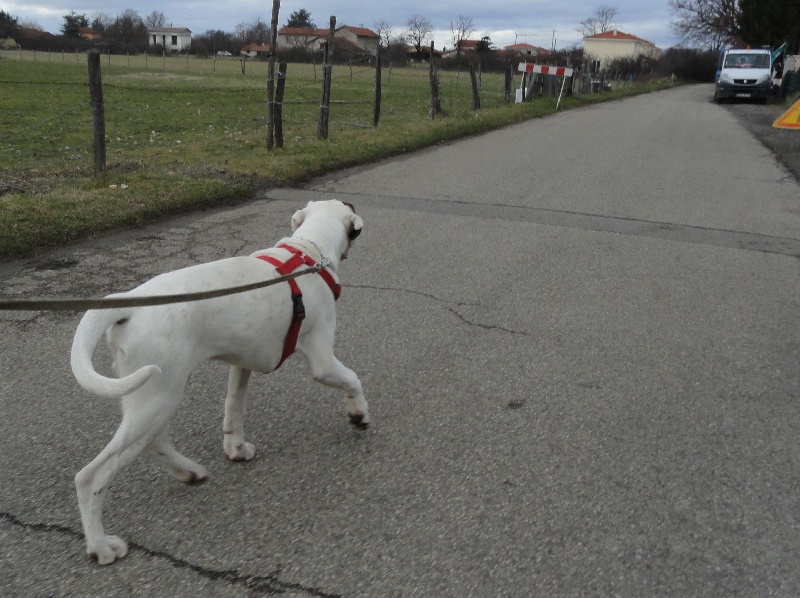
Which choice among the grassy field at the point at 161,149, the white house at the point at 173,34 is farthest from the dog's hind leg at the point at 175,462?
the white house at the point at 173,34

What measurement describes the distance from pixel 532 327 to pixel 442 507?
2455 mm

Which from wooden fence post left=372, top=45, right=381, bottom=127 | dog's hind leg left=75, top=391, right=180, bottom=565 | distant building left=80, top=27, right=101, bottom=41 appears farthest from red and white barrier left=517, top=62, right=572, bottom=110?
distant building left=80, top=27, right=101, bottom=41

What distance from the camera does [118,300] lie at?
2.63m

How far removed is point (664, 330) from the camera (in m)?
5.53

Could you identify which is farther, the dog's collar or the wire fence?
the wire fence

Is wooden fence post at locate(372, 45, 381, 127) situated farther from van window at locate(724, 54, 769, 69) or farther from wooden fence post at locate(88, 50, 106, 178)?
van window at locate(724, 54, 769, 69)

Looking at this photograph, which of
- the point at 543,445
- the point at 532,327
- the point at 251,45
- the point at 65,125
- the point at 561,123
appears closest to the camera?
the point at 543,445

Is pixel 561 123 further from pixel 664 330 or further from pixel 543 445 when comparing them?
pixel 543 445

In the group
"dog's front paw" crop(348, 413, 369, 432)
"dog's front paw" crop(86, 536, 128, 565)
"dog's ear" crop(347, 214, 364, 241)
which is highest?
"dog's ear" crop(347, 214, 364, 241)

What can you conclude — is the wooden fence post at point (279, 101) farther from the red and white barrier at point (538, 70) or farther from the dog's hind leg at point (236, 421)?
the red and white barrier at point (538, 70)

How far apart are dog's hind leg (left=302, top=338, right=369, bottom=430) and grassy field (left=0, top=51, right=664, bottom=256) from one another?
442 cm

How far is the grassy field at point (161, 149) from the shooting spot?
7.85 metres

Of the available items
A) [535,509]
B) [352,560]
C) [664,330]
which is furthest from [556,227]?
[352,560]

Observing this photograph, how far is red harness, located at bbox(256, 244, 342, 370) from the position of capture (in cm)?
A: 328
